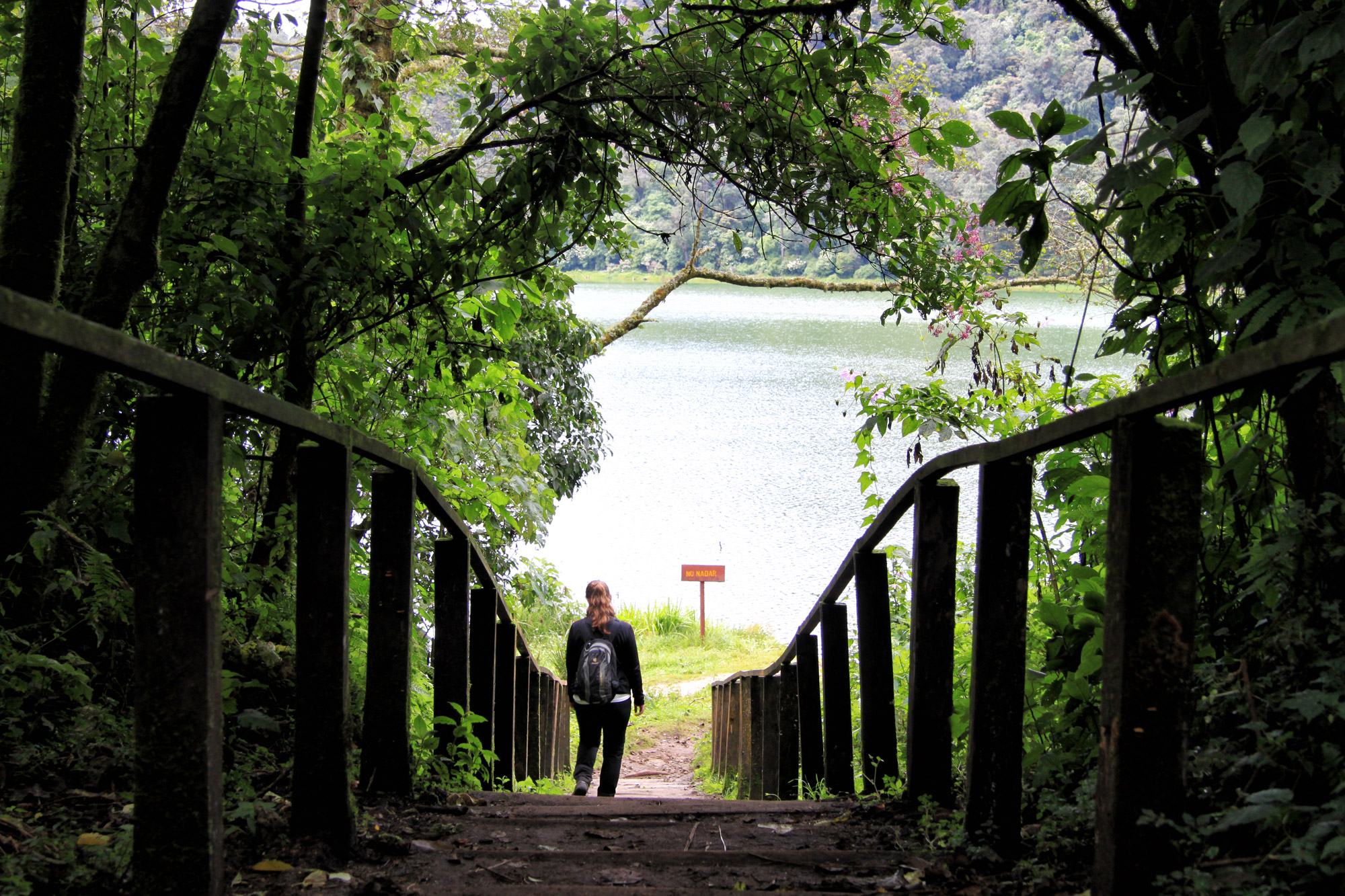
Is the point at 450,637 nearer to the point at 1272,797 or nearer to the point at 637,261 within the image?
the point at 1272,797

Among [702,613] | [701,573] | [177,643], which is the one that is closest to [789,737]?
[177,643]

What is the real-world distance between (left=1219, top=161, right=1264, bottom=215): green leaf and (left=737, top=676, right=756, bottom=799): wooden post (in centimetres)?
524

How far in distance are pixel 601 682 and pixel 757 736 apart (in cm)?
143

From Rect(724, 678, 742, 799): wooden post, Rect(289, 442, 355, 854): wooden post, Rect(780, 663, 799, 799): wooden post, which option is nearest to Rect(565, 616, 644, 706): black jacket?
Rect(780, 663, 799, 799): wooden post

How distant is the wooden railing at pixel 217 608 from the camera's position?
4.59ft

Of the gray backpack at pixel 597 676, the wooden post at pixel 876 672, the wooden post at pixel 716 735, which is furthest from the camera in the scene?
the wooden post at pixel 716 735

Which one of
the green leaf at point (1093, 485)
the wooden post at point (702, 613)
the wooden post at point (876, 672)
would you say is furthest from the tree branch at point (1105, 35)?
the wooden post at point (702, 613)

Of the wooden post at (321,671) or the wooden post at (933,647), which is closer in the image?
the wooden post at (321,671)

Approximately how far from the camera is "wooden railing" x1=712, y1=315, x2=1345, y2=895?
139 centimetres

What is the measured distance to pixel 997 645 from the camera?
2039mm

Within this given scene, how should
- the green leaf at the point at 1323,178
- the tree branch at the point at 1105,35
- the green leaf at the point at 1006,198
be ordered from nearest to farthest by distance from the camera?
1. the green leaf at the point at 1323,178
2. the green leaf at the point at 1006,198
3. the tree branch at the point at 1105,35

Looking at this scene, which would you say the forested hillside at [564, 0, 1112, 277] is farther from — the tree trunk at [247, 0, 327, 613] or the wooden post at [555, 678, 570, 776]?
the wooden post at [555, 678, 570, 776]

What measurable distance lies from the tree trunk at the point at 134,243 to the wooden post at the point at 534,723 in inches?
144

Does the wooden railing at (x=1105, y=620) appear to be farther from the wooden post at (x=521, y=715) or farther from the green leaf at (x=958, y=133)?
the wooden post at (x=521, y=715)
